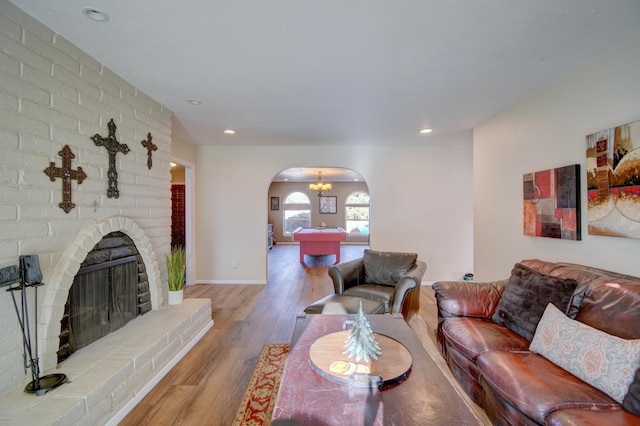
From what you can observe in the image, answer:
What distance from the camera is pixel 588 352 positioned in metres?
1.44

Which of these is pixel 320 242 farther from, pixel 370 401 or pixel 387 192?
pixel 370 401

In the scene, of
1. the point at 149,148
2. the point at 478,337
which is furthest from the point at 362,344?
the point at 149,148

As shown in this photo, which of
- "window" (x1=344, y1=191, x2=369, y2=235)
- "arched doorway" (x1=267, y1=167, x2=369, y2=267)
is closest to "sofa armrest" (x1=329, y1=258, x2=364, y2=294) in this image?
"arched doorway" (x1=267, y1=167, x2=369, y2=267)

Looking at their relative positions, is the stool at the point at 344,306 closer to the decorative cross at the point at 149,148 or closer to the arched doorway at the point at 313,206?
the decorative cross at the point at 149,148

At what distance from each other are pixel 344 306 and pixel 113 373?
180 centimetres

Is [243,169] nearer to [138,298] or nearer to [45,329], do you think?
[138,298]

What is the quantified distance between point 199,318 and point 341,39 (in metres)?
2.84

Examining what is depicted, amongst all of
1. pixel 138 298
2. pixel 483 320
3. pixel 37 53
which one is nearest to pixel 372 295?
pixel 483 320

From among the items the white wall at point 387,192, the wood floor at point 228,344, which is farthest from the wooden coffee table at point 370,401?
the white wall at point 387,192

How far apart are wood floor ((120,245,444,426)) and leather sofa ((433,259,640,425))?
83cm

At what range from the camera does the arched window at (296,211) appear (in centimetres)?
1128

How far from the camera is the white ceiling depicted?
157 cm

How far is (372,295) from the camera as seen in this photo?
9.78ft

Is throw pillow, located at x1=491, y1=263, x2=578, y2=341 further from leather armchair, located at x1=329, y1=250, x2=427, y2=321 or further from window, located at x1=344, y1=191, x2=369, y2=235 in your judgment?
window, located at x1=344, y1=191, x2=369, y2=235
